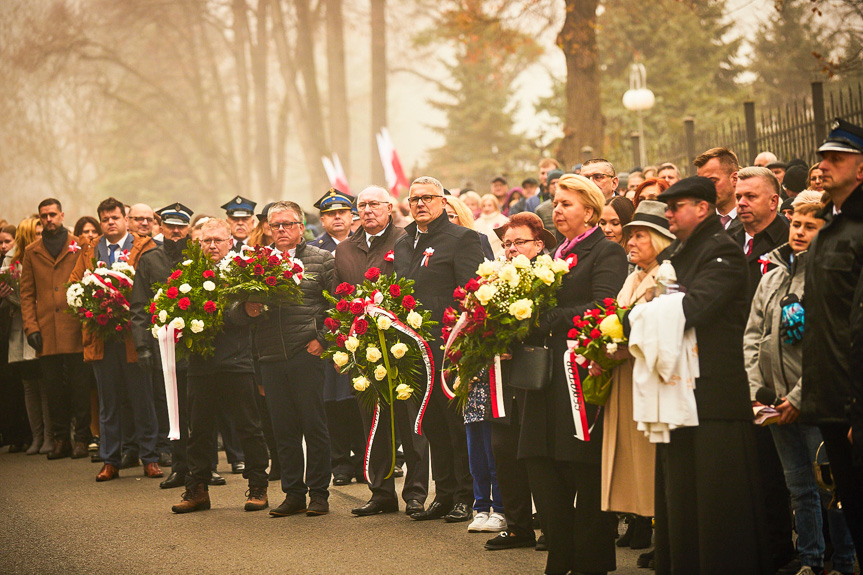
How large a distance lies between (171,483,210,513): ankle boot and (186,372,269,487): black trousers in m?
0.07

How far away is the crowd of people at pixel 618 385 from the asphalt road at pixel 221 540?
27 centimetres

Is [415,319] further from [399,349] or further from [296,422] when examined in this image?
[296,422]

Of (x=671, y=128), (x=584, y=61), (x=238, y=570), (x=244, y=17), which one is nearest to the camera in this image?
(x=238, y=570)

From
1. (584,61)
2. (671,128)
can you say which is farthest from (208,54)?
(584,61)

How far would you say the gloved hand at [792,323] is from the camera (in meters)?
5.79

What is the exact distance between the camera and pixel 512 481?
7.16 meters

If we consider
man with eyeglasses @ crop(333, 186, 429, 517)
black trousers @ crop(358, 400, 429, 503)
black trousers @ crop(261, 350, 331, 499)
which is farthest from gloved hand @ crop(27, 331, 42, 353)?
black trousers @ crop(358, 400, 429, 503)

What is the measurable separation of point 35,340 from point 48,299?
59 cm

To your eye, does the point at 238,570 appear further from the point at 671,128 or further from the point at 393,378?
the point at 671,128

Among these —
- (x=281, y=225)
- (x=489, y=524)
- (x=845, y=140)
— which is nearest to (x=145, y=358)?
(x=281, y=225)

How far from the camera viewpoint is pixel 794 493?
236 inches

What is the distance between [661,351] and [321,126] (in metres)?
44.1

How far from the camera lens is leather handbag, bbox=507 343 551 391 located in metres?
6.24

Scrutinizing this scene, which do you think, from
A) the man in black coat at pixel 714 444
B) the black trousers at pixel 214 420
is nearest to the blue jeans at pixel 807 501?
the man in black coat at pixel 714 444
